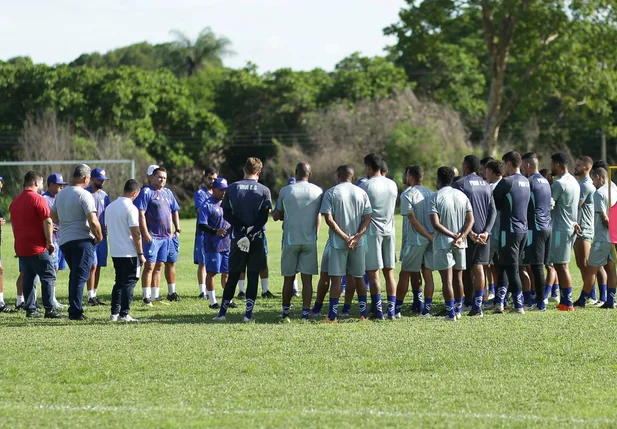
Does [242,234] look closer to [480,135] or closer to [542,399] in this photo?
[542,399]

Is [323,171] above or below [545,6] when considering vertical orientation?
below

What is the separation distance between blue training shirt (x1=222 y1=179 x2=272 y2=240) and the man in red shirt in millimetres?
2615

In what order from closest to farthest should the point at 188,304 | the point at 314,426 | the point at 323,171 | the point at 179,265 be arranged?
1. the point at 314,426
2. the point at 188,304
3. the point at 179,265
4. the point at 323,171

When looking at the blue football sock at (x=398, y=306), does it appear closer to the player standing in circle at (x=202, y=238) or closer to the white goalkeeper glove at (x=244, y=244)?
the white goalkeeper glove at (x=244, y=244)

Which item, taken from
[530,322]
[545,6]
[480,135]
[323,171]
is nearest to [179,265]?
[530,322]

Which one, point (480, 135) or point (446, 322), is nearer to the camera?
point (446, 322)

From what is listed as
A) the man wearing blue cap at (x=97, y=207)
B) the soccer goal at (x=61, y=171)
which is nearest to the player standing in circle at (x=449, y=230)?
the man wearing blue cap at (x=97, y=207)

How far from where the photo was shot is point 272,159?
212ft

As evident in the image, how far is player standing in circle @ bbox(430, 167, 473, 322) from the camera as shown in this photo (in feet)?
40.0

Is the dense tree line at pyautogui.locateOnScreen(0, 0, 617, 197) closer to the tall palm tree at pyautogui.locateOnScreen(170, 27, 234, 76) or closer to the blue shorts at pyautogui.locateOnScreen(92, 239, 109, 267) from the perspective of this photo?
the tall palm tree at pyautogui.locateOnScreen(170, 27, 234, 76)

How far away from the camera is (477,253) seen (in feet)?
41.9

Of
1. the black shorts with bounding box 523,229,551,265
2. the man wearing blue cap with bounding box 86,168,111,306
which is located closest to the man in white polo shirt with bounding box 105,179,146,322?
the man wearing blue cap with bounding box 86,168,111,306

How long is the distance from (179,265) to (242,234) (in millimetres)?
11382

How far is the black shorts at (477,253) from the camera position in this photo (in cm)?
1277
